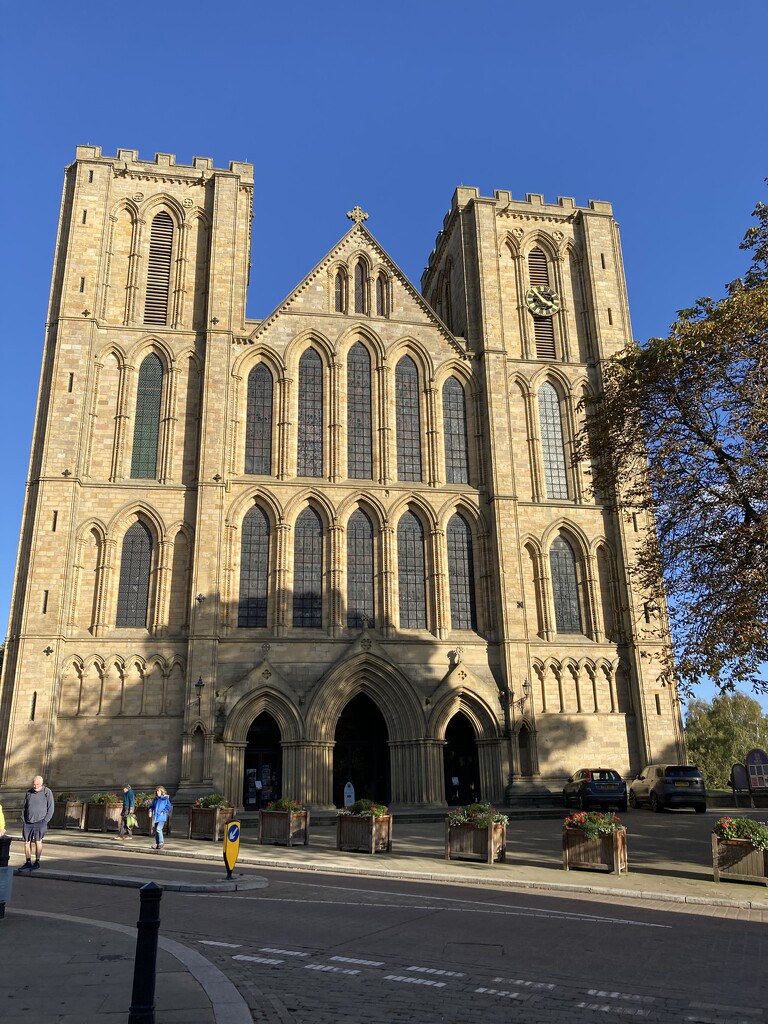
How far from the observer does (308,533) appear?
31.7m

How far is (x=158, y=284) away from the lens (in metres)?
34.7

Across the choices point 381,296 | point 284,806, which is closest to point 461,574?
point 381,296

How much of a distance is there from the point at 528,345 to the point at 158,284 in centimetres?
1650

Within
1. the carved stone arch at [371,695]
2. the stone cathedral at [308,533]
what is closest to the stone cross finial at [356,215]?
the stone cathedral at [308,533]

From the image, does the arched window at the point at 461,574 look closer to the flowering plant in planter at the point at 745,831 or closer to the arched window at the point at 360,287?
the arched window at the point at 360,287

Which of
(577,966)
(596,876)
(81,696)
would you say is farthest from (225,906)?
(81,696)

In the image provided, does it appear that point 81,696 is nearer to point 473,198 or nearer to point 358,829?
point 358,829

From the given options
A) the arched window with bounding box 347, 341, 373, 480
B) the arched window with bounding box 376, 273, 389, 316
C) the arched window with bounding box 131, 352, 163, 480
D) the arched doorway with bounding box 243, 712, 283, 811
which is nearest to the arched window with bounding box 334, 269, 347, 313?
the arched window with bounding box 376, 273, 389, 316

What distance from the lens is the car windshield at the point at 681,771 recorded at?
86.9 ft

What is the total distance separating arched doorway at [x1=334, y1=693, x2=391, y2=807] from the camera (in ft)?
99.9

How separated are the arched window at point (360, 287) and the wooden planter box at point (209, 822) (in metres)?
22.2

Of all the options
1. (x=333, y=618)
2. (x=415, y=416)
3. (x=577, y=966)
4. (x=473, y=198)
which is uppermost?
(x=473, y=198)

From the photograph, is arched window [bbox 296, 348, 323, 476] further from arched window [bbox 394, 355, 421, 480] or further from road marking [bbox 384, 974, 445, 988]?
road marking [bbox 384, 974, 445, 988]

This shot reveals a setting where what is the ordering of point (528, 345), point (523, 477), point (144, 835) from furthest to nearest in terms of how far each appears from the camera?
point (528, 345) → point (523, 477) → point (144, 835)
